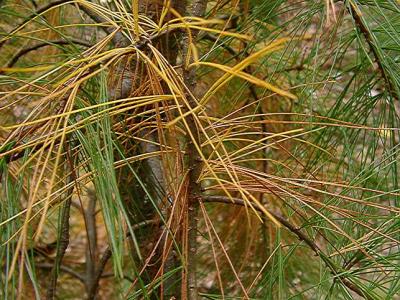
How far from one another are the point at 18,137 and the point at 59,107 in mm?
39

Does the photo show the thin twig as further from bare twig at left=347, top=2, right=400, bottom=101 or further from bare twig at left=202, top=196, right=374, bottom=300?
bare twig at left=347, top=2, right=400, bottom=101

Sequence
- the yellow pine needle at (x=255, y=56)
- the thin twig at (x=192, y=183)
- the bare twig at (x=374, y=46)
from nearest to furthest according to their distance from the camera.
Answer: the yellow pine needle at (x=255, y=56)
the thin twig at (x=192, y=183)
the bare twig at (x=374, y=46)

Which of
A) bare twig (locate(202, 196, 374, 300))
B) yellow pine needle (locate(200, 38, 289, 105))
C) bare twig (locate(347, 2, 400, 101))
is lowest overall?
bare twig (locate(202, 196, 374, 300))

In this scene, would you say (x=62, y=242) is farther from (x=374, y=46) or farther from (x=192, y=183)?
(x=374, y=46)

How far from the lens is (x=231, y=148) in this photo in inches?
42.2

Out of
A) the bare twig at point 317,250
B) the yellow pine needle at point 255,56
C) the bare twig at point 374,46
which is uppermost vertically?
the yellow pine needle at point 255,56

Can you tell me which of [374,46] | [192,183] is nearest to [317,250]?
[192,183]

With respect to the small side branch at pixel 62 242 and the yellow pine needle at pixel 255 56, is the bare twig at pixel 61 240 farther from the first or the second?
the yellow pine needle at pixel 255 56

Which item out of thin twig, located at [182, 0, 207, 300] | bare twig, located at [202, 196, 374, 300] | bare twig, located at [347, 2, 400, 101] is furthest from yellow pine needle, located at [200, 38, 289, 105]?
bare twig, located at [347, 2, 400, 101]

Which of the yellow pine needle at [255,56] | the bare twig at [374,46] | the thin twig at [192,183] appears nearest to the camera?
the yellow pine needle at [255,56]

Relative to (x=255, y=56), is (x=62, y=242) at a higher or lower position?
lower

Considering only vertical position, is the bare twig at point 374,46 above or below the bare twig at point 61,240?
above

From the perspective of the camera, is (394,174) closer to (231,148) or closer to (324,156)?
(324,156)

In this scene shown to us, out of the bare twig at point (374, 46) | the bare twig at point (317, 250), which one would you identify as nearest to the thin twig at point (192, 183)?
the bare twig at point (317, 250)
